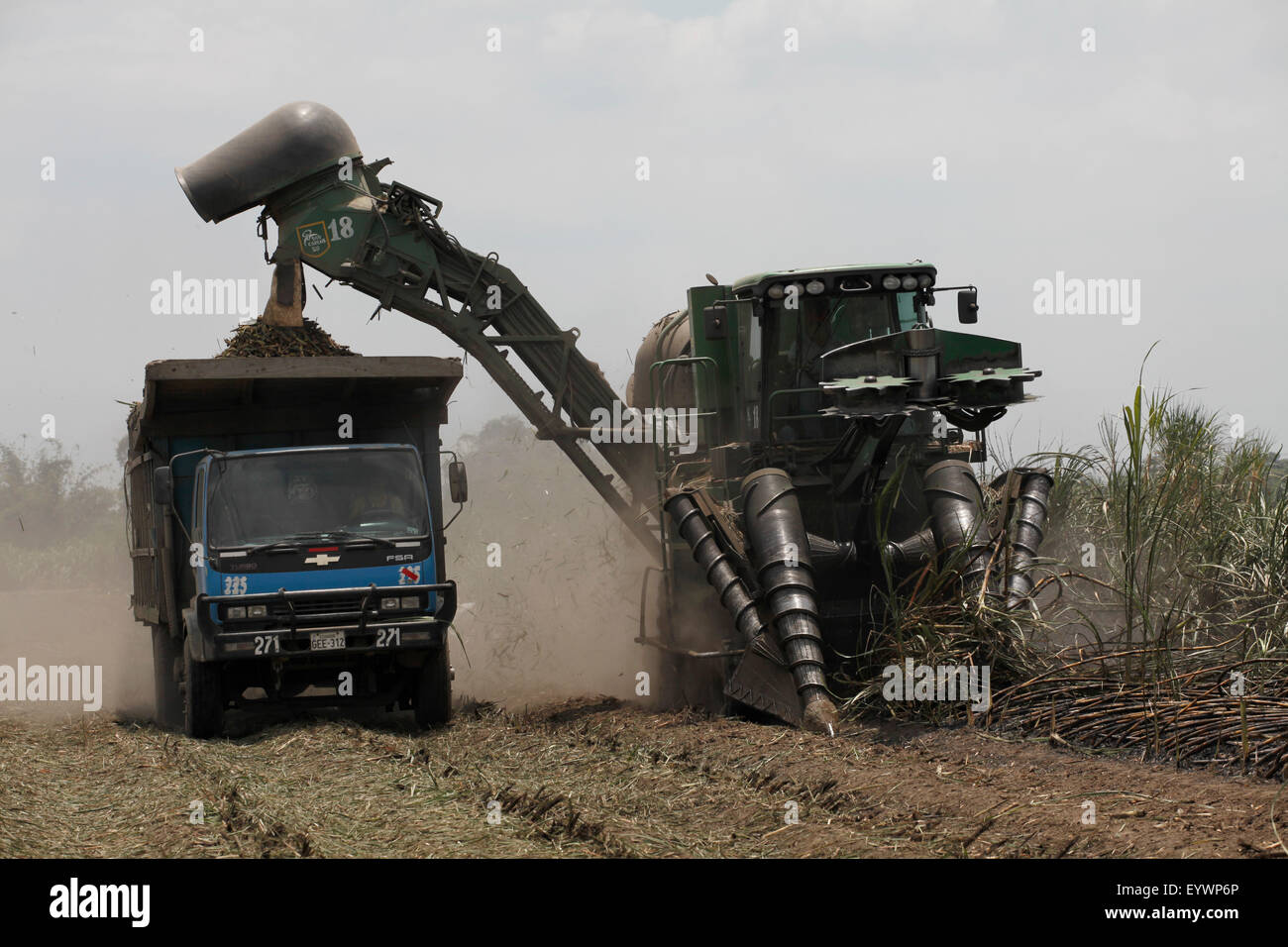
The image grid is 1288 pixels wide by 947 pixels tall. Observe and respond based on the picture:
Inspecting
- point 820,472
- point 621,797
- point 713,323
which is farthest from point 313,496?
point 621,797

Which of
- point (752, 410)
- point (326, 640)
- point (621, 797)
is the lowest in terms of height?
point (621, 797)

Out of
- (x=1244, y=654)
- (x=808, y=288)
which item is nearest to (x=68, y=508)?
(x=808, y=288)

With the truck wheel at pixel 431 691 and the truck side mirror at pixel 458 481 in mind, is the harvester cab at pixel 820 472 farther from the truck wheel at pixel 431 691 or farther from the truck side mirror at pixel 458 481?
the truck wheel at pixel 431 691

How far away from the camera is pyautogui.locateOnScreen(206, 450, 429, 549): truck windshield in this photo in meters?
11.3

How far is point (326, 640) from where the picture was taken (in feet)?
35.9

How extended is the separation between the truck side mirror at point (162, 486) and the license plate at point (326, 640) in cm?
185

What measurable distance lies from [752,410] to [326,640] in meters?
4.07

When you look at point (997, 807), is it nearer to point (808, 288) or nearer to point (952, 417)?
point (952, 417)

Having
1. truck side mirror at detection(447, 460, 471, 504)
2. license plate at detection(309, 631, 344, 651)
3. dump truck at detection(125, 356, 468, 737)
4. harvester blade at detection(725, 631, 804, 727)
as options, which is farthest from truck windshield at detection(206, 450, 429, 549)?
harvester blade at detection(725, 631, 804, 727)

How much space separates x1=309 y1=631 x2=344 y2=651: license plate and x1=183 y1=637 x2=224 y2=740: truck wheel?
1096mm

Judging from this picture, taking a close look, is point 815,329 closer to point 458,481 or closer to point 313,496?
point 458,481

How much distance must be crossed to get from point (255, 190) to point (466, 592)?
9.60 meters

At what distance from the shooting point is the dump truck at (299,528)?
36.1 feet

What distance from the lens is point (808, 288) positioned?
461 inches
